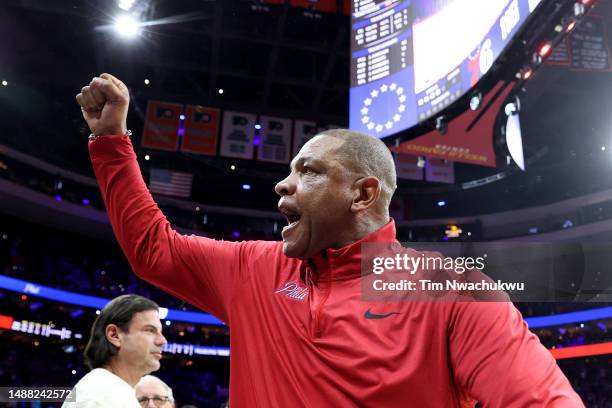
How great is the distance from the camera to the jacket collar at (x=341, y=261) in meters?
1.35

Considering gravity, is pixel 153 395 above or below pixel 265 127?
below

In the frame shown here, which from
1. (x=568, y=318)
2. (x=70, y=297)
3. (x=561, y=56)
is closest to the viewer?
(x=561, y=56)

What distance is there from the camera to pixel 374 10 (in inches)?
268

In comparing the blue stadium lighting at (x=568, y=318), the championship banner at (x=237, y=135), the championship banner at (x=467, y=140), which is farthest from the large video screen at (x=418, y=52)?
the blue stadium lighting at (x=568, y=318)

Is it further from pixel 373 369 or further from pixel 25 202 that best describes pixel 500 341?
pixel 25 202

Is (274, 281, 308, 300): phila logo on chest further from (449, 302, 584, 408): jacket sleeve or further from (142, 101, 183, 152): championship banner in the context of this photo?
(142, 101, 183, 152): championship banner

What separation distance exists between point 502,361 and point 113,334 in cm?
268

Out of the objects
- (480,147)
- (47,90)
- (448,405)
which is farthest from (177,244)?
(47,90)

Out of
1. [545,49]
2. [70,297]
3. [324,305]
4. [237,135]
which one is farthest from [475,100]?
[70,297]

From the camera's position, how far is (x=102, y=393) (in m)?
2.64

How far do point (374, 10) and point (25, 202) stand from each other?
49.0ft

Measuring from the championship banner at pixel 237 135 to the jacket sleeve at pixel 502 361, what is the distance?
41.5 feet

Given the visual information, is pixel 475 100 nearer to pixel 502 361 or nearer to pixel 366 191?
pixel 366 191

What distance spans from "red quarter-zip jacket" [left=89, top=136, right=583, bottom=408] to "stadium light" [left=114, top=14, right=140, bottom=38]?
34.0ft
